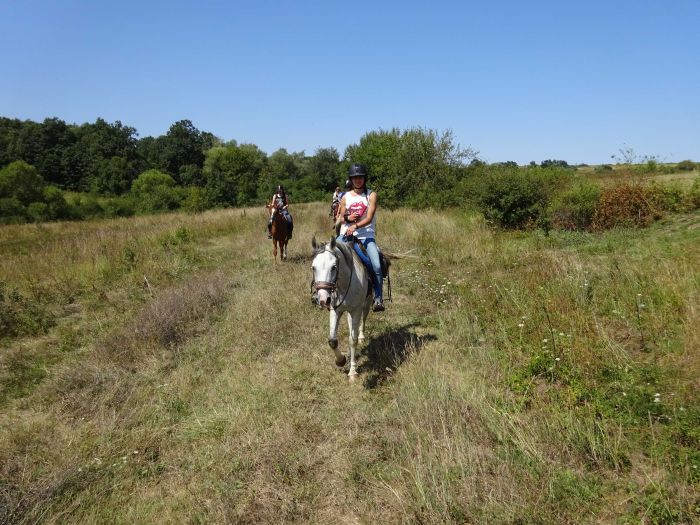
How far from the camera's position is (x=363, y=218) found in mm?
5961

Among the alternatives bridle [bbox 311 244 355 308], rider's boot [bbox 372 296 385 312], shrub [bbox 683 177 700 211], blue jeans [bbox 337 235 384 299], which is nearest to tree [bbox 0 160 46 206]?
blue jeans [bbox 337 235 384 299]

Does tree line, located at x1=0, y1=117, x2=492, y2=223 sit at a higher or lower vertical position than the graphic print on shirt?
higher

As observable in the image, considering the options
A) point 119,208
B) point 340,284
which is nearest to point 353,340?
point 340,284

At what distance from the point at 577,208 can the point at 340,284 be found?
46.4 feet

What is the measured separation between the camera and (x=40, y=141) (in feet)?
207

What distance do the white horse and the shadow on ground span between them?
0.33m

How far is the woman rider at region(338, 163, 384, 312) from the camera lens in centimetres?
586

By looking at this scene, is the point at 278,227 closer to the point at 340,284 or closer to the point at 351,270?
the point at 351,270

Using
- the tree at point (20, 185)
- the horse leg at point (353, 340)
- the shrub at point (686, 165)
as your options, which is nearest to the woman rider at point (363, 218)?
the horse leg at point (353, 340)

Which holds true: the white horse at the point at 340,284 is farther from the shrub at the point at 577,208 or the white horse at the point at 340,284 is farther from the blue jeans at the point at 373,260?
the shrub at the point at 577,208

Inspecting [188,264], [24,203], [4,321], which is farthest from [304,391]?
[24,203]

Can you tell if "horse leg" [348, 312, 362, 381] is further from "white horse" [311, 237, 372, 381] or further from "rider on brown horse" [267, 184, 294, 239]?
"rider on brown horse" [267, 184, 294, 239]

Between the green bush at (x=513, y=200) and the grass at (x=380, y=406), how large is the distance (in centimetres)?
722

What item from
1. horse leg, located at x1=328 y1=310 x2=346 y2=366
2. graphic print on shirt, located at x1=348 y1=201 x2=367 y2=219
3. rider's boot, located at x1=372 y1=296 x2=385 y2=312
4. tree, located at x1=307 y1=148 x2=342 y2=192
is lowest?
horse leg, located at x1=328 y1=310 x2=346 y2=366
